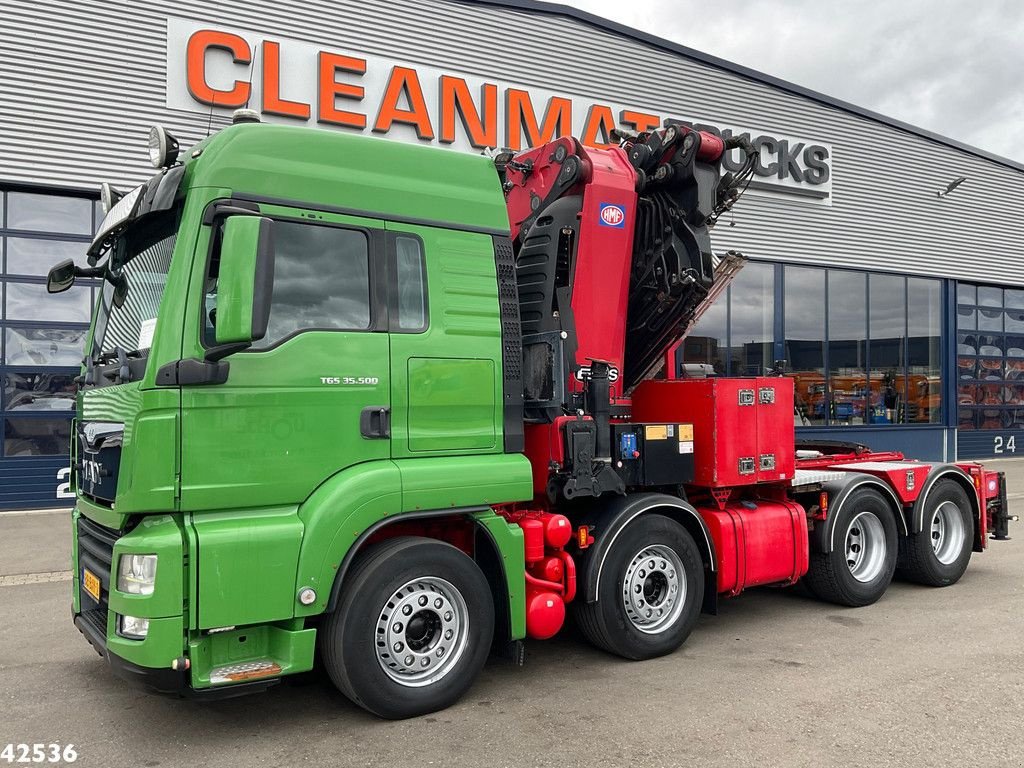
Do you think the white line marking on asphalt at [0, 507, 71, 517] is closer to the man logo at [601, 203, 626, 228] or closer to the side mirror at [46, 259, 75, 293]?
the side mirror at [46, 259, 75, 293]

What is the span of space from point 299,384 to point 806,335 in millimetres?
16520

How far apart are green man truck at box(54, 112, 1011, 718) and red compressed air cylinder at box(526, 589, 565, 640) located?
0.5 inches

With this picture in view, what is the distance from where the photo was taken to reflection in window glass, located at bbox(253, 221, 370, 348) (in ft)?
13.8

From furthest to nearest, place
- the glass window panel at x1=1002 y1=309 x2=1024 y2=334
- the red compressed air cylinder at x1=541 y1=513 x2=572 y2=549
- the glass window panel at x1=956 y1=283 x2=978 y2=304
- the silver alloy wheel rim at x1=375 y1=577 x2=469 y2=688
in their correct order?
1. the glass window panel at x1=1002 y1=309 x2=1024 y2=334
2. the glass window panel at x1=956 y1=283 x2=978 y2=304
3. the red compressed air cylinder at x1=541 y1=513 x2=572 y2=549
4. the silver alloy wheel rim at x1=375 y1=577 x2=469 y2=688

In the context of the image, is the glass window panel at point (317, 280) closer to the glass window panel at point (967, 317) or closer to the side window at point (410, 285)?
the side window at point (410, 285)

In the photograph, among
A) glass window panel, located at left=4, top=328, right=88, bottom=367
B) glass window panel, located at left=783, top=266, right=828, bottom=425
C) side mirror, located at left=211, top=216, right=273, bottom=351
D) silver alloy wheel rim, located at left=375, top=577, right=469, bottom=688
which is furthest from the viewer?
glass window panel, located at left=783, top=266, right=828, bottom=425

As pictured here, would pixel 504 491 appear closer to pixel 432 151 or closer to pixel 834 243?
pixel 432 151

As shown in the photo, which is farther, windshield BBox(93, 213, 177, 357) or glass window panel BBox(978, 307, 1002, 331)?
glass window panel BBox(978, 307, 1002, 331)

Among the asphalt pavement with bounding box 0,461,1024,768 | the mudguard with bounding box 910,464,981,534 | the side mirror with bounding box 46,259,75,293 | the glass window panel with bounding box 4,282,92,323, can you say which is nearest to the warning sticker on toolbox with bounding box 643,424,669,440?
the asphalt pavement with bounding box 0,461,1024,768

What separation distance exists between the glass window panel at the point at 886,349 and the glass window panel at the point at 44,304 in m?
16.4

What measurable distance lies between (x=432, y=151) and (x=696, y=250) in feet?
7.15

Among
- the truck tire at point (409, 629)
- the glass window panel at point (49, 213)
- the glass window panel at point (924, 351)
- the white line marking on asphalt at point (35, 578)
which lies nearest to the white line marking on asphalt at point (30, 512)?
the white line marking on asphalt at point (35, 578)

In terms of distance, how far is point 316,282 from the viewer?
4.32 meters

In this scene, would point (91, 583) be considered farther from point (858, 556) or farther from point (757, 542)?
point (858, 556)
